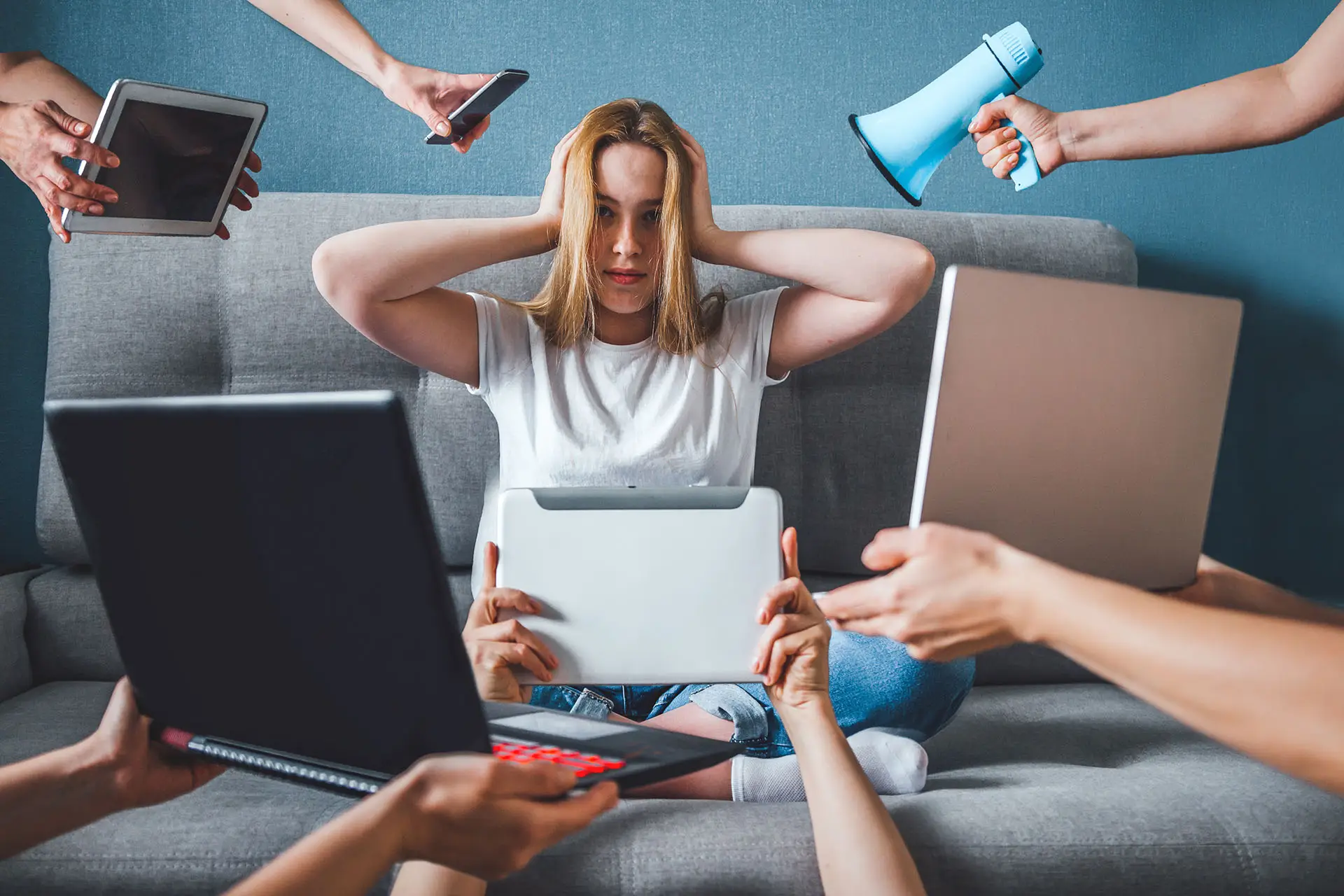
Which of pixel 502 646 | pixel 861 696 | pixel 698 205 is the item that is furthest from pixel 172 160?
pixel 861 696

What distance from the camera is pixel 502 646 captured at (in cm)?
92

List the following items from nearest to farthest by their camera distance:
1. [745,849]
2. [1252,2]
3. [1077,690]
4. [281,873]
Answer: [281,873], [745,849], [1077,690], [1252,2]

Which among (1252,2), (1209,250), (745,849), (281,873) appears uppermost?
(1252,2)

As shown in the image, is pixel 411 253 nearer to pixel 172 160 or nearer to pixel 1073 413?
pixel 172 160

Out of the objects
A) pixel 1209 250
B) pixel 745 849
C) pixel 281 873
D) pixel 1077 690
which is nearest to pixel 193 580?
pixel 281 873

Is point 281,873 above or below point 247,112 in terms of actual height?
below

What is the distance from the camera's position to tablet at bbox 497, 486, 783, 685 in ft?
3.08

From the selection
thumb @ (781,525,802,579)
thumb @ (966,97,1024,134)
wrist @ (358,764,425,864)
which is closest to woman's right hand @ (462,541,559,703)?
thumb @ (781,525,802,579)

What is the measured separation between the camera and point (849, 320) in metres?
1.36

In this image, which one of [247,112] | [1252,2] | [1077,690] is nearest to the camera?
[247,112]

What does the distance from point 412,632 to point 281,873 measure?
0.51 feet

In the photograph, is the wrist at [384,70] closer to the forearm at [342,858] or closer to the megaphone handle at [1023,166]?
the megaphone handle at [1023,166]

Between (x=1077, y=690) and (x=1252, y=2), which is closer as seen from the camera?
(x=1077, y=690)

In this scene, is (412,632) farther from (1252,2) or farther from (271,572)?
(1252,2)
